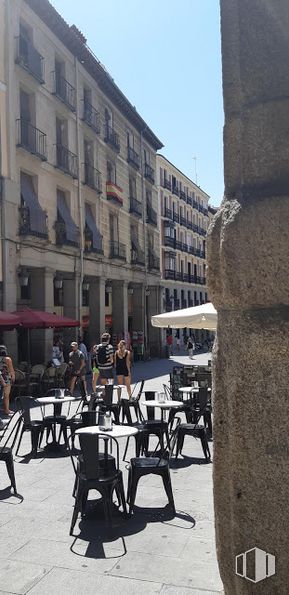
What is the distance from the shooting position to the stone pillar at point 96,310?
2484 centimetres

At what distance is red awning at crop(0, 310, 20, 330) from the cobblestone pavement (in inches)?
289

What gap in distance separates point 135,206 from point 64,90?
389 inches

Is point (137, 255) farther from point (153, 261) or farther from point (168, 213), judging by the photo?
point (168, 213)

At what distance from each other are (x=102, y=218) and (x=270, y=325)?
960 inches

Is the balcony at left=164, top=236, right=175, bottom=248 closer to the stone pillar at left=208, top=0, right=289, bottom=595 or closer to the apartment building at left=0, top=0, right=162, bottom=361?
the apartment building at left=0, top=0, right=162, bottom=361

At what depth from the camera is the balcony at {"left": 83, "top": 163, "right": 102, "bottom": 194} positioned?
79.7ft

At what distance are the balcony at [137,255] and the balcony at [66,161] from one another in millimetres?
8234

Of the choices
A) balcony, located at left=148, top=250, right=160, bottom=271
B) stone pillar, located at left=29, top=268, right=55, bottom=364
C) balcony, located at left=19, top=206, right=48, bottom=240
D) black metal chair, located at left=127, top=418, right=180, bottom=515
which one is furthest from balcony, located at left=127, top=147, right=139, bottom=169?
black metal chair, located at left=127, top=418, right=180, bottom=515

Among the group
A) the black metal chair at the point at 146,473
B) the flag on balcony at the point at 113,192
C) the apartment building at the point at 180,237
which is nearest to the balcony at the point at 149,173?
the flag on balcony at the point at 113,192

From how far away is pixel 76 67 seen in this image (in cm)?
2327

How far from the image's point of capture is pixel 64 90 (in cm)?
2211

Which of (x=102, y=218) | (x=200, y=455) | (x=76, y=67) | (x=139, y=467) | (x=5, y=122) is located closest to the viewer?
(x=139, y=467)

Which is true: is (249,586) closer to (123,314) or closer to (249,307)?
(249,307)

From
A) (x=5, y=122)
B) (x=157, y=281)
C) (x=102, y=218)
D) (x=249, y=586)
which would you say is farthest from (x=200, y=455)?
(x=157, y=281)
